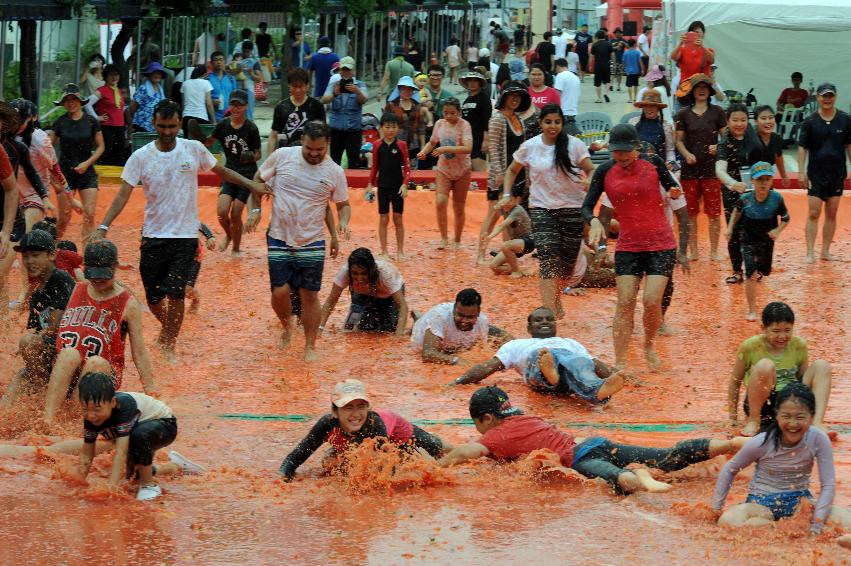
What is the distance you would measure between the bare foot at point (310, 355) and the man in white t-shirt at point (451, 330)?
833 millimetres

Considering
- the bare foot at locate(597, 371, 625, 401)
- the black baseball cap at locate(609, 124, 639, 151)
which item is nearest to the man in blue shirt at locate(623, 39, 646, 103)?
the black baseball cap at locate(609, 124, 639, 151)

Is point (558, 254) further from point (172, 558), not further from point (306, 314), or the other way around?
point (172, 558)

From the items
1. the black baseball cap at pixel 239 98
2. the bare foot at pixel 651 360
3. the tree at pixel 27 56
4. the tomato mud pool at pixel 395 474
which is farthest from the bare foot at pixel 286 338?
the tree at pixel 27 56

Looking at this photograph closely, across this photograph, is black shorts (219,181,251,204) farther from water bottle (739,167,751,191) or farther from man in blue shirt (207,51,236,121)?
man in blue shirt (207,51,236,121)

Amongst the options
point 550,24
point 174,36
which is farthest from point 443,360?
point 550,24

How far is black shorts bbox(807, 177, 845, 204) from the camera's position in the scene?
14719 millimetres

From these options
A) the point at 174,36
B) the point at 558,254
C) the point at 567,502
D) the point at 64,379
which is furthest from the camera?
the point at 174,36

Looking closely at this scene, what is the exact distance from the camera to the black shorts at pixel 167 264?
33.8 feet

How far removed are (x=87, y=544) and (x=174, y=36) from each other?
18468 mm

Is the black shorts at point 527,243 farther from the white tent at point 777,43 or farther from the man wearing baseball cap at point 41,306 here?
the white tent at point 777,43

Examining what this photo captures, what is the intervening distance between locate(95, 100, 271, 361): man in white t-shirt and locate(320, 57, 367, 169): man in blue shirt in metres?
7.76

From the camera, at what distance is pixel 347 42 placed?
2859cm

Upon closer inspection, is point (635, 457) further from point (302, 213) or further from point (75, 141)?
point (75, 141)

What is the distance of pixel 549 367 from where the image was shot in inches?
365
